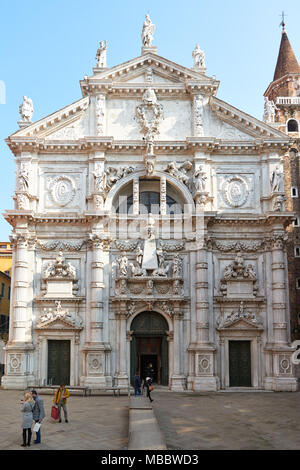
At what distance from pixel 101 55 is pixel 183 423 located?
83.2 ft

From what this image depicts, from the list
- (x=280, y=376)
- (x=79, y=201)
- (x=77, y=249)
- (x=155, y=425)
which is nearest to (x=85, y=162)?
(x=79, y=201)

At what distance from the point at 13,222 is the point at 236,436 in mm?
20989

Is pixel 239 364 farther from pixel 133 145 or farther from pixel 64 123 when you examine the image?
pixel 64 123

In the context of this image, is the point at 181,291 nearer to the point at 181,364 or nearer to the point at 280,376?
the point at 181,364

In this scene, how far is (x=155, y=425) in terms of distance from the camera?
53.0 ft

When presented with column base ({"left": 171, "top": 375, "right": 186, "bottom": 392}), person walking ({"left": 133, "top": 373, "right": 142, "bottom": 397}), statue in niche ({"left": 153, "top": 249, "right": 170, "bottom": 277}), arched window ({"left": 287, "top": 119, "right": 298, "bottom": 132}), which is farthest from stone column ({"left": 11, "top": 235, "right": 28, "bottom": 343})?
arched window ({"left": 287, "top": 119, "right": 298, "bottom": 132})

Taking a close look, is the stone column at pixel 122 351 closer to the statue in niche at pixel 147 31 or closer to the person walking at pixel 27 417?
the person walking at pixel 27 417

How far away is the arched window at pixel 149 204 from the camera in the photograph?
33.8 metres

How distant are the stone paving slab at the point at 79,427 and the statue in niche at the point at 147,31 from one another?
23921 millimetres

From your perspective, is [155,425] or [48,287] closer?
[155,425]

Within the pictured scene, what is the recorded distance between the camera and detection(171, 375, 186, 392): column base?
99.4 feet
